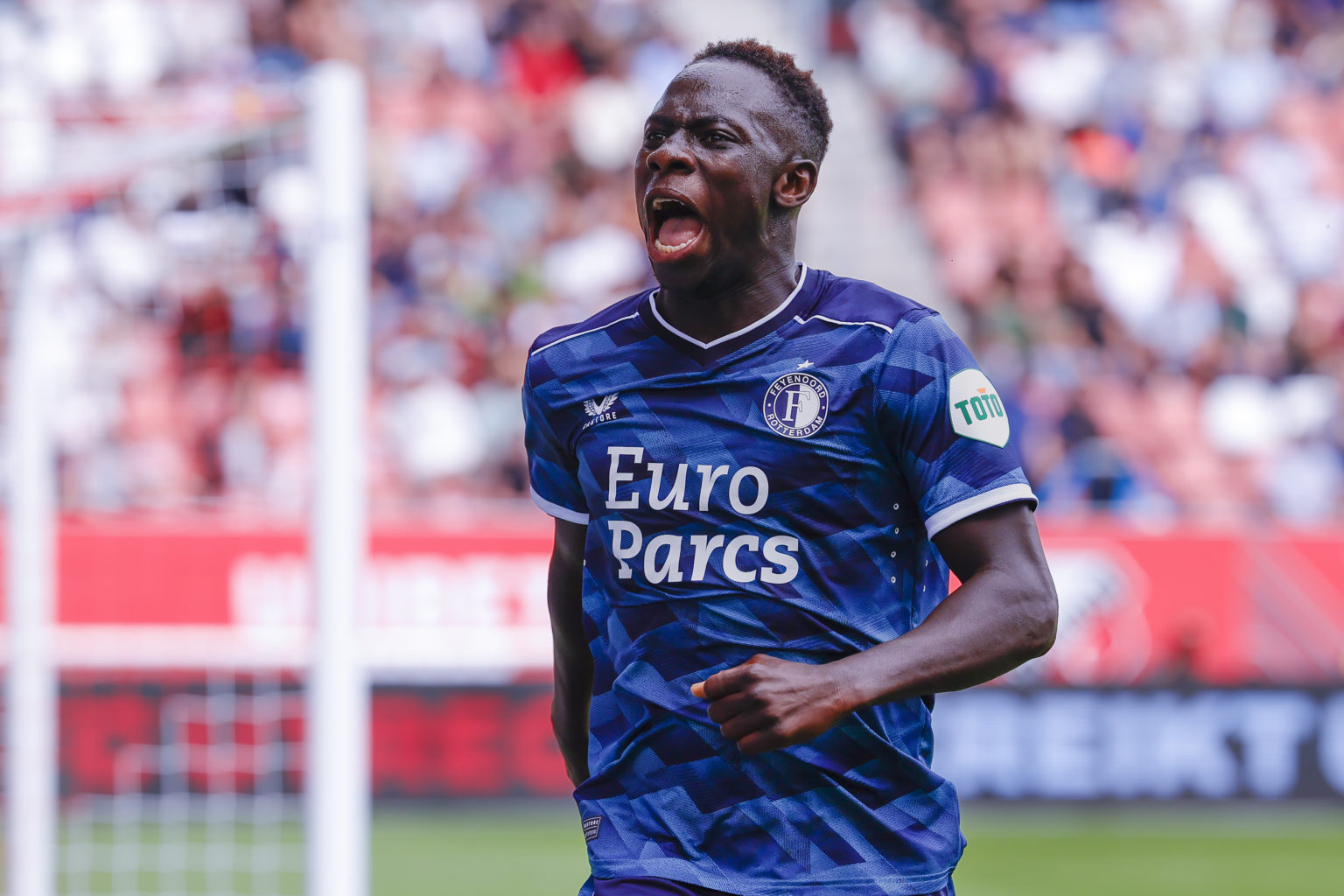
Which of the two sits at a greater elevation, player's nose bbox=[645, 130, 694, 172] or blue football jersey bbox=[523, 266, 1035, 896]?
player's nose bbox=[645, 130, 694, 172]

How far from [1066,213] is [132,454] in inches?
344

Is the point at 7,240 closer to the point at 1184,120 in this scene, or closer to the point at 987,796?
the point at 987,796

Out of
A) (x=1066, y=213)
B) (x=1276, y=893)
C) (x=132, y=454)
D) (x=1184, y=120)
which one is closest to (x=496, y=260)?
(x=132, y=454)

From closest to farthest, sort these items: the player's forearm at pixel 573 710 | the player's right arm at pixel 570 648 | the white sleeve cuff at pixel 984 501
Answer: the white sleeve cuff at pixel 984 501 < the player's right arm at pixel 570 648 < the player's forearm at pixel 573 710

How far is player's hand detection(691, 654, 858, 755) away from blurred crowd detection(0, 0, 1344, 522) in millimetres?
8211

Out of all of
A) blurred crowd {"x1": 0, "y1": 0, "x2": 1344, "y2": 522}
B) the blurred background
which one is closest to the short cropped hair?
the blurred background

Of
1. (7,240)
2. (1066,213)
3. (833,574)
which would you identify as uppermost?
(1066,213)

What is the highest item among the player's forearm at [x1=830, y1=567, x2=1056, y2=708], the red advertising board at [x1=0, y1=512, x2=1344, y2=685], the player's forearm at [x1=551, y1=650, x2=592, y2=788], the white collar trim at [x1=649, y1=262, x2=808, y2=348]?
the white collar trim at [x1=649, y1=262, x2=808, y2=348]

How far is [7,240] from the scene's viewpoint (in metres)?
7.27

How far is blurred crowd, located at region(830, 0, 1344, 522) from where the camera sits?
14164 millimetres

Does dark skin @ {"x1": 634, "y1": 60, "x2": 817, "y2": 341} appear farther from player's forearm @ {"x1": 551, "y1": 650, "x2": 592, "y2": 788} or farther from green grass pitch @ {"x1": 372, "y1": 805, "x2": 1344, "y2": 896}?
green grass pitch @ {"x1": 372, "y1": 805, "x2": 1344, "y2": 896}

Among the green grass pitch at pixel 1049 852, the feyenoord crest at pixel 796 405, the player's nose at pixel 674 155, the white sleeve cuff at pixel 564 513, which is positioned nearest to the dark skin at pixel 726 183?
the player's nose at pixel 674 155

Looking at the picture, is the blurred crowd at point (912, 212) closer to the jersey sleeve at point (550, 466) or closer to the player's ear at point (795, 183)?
the jersey sleeve at point (550, 466)

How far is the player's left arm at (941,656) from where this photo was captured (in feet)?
8.85
